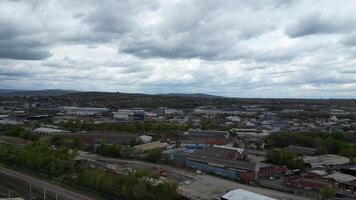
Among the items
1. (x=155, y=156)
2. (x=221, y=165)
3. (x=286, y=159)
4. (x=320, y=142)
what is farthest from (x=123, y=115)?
(x=221, y=165)

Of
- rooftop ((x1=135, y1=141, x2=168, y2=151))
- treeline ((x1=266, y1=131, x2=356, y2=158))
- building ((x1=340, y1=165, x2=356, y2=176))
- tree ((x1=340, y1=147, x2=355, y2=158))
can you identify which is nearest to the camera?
building ((x1=340, y1=165, x2=356, y2=176))

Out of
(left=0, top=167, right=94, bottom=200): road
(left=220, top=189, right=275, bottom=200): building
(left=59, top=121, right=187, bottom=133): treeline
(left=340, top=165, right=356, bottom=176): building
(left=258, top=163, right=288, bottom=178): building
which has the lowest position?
(left=0, top=167, right=94, bottom=200): road

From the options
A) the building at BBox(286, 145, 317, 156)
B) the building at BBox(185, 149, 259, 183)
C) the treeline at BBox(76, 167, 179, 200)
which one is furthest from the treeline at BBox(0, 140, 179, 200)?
the building at BBox(286, 145, 317, 156)

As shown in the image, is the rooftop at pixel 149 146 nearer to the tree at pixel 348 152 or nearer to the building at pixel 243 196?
the tree at pixel 348 152

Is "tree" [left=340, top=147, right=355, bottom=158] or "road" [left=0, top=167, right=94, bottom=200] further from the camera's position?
"tree" [left=340, top=147, right=355, bottom=158]

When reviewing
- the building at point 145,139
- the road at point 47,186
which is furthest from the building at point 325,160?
the road at point 47,186

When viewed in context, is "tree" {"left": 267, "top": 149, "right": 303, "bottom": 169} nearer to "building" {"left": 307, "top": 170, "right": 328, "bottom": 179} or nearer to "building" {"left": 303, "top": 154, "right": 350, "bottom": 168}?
"building" {"left": 303, "top": 154, "right": 350, "bottom": 168}

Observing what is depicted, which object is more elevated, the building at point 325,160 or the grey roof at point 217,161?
the grey roof at point 217,161
